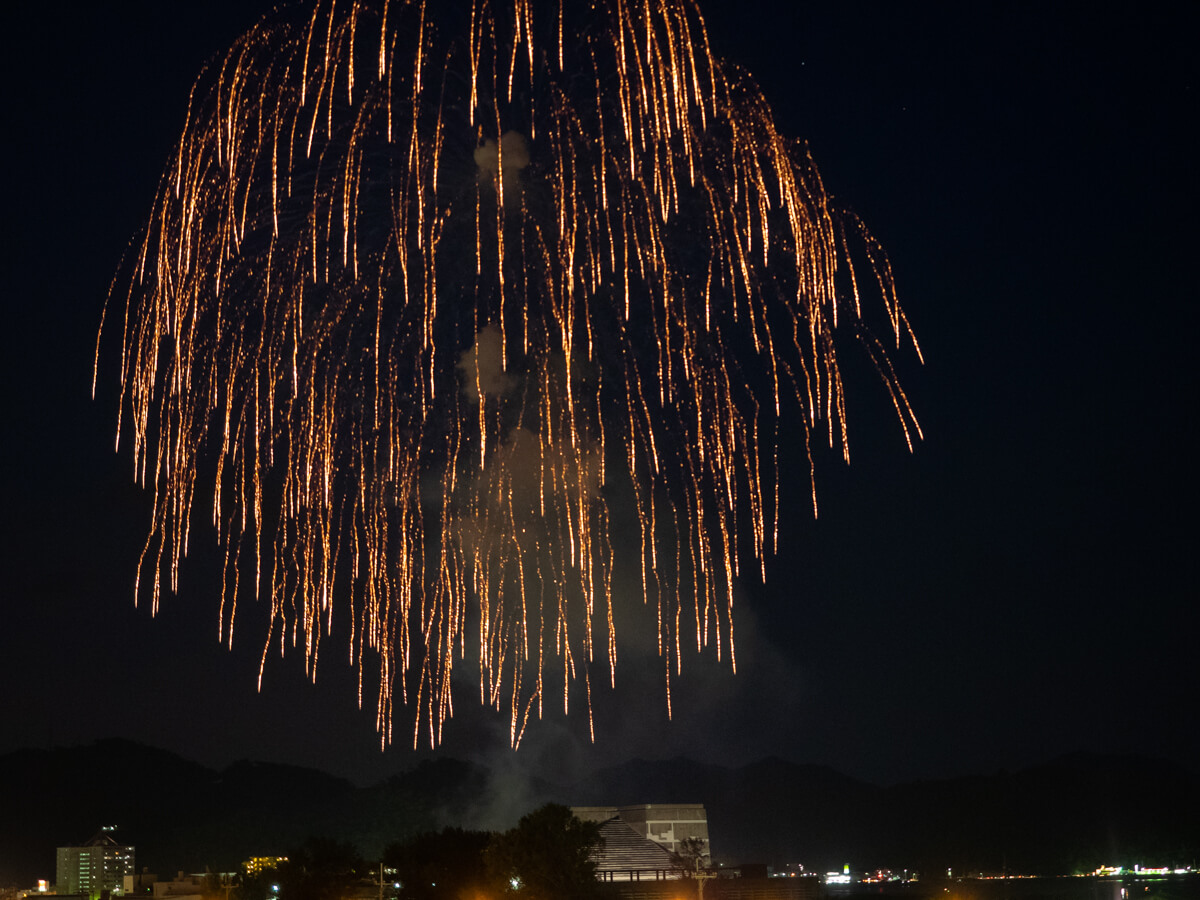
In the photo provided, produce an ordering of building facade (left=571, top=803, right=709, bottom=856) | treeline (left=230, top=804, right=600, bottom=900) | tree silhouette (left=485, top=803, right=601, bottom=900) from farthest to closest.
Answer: building facade (left=571, top=803, right=709, bottom=856) → treeline (left=230, top=804, right=600, bottom=900) → tree silhouette (left=485, top=803, right=601, bottom=900)

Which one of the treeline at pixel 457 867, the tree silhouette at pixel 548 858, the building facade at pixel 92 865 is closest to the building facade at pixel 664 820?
the treeline at pixel 457 867

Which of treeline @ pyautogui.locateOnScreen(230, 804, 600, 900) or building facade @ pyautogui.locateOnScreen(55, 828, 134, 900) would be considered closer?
treeline @ pyautogui.locateOnScreen(230, 804, 600, 900)

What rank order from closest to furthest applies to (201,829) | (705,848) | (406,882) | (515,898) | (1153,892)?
(515,898) < (406,882) < (705,848) < (1153,892) < (201,829)

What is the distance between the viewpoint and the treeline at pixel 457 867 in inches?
2019

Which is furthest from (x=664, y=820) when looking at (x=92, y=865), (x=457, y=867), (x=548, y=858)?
(x=92, y=865)

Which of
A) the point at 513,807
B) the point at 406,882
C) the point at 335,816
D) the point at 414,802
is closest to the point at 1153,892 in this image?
the point at 513,807

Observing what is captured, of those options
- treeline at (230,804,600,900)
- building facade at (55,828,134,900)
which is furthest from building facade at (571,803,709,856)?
building facade at (55,828,134,900)

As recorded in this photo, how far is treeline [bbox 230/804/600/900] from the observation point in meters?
51.3

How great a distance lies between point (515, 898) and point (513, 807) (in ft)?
416

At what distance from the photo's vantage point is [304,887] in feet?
229

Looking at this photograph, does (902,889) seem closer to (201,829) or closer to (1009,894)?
(1009,894)

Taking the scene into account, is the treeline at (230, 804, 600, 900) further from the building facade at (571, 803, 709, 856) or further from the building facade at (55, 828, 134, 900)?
the building facade at (55, 828, 134, 900)

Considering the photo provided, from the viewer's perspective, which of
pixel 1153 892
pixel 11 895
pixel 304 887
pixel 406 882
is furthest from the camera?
pixel 1153 892

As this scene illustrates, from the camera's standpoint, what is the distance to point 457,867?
62406 millimetres
